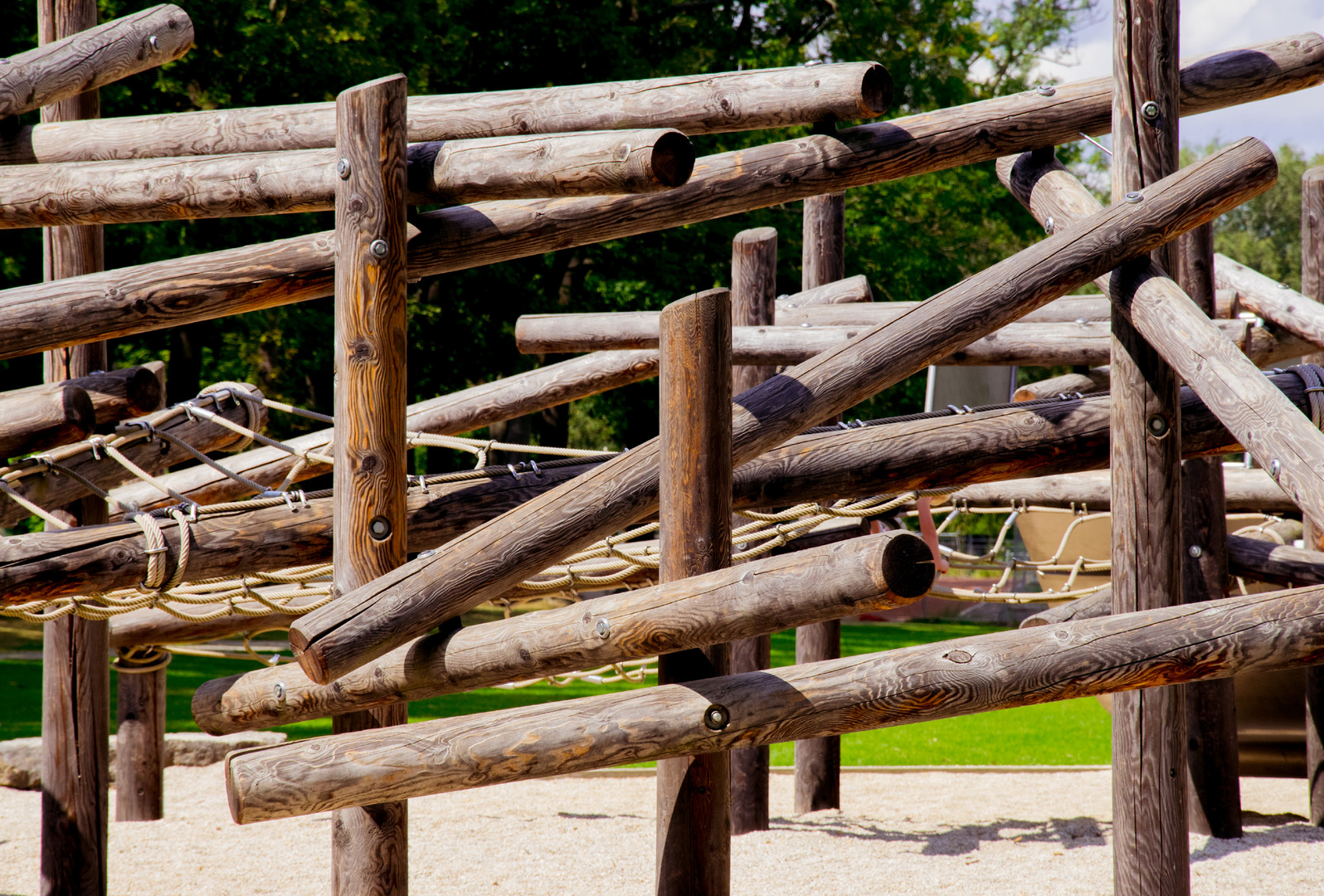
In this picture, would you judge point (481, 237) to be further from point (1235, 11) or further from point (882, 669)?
point (1235, 11)

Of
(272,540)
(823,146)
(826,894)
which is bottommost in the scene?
(826,894)

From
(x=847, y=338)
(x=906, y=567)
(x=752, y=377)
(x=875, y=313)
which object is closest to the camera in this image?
(x=906, y=567)

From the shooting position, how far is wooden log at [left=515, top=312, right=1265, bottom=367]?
4.93m

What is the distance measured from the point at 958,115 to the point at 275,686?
265cm

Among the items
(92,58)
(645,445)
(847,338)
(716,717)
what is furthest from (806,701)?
(92,58)

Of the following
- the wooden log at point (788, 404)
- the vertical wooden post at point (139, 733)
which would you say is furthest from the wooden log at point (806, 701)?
the vertical wooden post at point (139, 733)

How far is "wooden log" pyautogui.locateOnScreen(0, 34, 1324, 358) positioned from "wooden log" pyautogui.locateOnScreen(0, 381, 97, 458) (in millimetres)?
196

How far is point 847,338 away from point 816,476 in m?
1.26

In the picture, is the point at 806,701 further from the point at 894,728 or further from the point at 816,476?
the point at 894,728

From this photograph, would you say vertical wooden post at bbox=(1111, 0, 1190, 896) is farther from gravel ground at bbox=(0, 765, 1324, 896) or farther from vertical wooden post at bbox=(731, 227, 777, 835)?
vertical wooden post at bbox=(731, 227, 777, 835)

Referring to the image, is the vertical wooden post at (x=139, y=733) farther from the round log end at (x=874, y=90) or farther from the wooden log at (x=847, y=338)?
the round log end at (x=874, y=90)

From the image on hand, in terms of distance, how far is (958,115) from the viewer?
375 centimetres

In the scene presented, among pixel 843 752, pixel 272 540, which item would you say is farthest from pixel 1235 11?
pixel 272 540

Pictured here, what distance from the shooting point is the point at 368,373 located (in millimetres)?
3102
